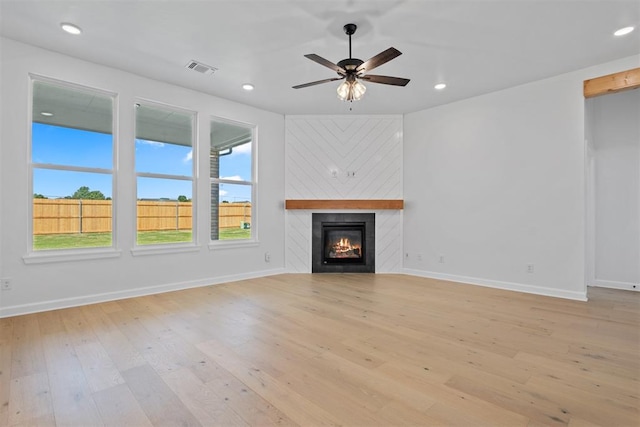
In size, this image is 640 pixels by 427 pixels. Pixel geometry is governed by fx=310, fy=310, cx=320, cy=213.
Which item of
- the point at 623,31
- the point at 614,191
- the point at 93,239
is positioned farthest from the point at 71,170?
the point at 614,191

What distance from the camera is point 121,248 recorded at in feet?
13.1

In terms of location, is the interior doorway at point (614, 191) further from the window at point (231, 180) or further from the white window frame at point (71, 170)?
the white window frame at point (71, 170)

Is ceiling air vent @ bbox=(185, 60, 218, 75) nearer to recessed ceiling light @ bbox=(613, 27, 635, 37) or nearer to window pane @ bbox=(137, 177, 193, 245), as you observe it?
window pane @ bbox=(137, 177, 193, 245)

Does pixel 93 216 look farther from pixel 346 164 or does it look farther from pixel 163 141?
pixel 346 164

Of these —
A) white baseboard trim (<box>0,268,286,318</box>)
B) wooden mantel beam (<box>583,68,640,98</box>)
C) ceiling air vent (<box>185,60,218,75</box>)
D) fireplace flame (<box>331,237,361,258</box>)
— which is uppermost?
ceiling air vent (<box>185,60,218,75</box>)

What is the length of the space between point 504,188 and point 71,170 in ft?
19.1

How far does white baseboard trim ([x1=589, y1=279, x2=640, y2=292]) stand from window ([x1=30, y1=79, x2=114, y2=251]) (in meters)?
7.08

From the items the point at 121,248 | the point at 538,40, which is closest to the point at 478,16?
the point at 538,40

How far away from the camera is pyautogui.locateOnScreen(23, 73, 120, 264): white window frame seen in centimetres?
342

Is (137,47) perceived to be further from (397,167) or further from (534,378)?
(534,378)

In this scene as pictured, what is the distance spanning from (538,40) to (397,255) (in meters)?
3.74

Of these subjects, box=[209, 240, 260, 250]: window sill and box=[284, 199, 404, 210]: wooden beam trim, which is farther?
box=[284, 199, 404, 210]: wooden beam trim

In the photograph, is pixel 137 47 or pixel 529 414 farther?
pixel 137 47

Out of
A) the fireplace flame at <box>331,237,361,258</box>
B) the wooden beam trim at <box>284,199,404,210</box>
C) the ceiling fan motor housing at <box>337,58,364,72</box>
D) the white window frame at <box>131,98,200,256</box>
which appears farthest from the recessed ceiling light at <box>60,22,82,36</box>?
the fireplace flame at <box>331,237,361,258</box>
